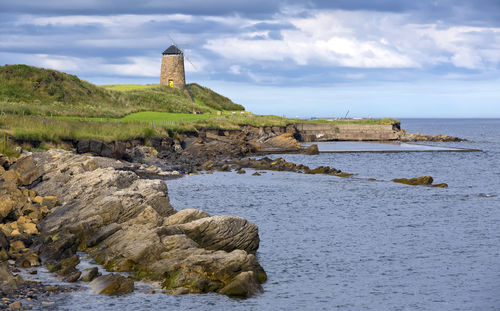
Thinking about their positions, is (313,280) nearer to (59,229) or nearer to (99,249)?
(99,249)

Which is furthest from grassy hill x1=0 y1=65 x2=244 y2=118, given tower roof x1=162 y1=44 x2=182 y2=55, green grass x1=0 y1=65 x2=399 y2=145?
tower roof x1=162 y1=44 x2=182 y2=55

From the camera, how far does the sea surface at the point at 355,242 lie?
19.4 metres

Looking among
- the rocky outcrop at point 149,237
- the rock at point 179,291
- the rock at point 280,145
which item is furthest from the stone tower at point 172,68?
the rock at point 179,291

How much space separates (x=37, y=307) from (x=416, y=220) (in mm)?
23044

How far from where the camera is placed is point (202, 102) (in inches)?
5763

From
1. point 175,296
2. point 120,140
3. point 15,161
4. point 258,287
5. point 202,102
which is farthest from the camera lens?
point 202,102

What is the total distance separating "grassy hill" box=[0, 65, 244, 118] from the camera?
8706 centimetres

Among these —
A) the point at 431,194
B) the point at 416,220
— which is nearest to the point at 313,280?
the point at 416,220

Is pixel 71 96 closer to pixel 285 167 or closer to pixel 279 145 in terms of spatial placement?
pixel 279 145

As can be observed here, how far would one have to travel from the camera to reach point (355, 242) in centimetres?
2845


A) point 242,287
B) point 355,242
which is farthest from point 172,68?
point 242,287

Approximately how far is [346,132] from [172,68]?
4658 cm

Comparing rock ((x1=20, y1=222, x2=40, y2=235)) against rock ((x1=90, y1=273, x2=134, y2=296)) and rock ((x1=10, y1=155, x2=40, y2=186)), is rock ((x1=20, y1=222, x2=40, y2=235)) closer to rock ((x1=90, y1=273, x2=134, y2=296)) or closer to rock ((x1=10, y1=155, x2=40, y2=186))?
rock ((x1=10, y1=155, x2=40, y2=186))

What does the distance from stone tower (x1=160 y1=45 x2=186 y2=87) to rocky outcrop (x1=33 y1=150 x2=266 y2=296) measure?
116077 mm
